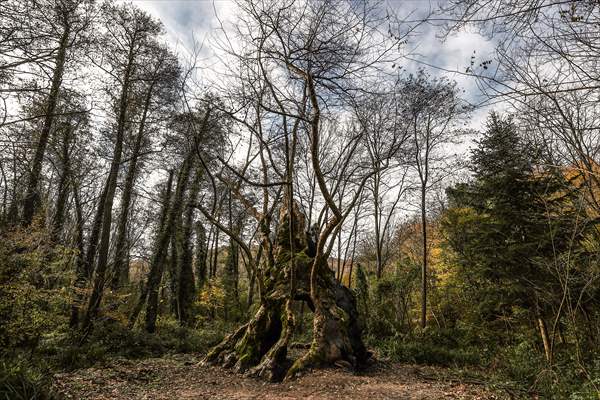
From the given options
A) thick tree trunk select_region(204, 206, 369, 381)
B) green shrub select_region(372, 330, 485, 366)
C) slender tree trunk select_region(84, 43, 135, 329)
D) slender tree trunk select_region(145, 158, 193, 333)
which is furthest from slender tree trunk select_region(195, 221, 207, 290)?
green shrub select_region(372, 330, 485, 366)

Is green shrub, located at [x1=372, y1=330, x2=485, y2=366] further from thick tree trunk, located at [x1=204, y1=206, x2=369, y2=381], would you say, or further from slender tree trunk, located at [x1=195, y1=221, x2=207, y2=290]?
slender tree trunk, located at [x1=195, y1=221, x2=207, y2=290]

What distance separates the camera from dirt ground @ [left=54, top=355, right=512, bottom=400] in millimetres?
5355

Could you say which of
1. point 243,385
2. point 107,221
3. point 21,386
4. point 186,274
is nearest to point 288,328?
point 243,385

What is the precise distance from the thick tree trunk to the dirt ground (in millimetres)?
295

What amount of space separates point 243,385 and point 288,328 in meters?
1.40

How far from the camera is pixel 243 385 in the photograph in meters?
6.10

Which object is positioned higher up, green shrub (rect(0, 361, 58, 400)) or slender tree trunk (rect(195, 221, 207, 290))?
slender tree trunk (rect(195, 221, 207, 290))

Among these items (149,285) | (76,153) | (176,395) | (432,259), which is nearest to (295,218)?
(176,395)

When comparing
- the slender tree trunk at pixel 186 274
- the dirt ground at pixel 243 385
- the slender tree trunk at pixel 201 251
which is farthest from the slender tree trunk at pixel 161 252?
the slender tree trunk at pixel 201 251

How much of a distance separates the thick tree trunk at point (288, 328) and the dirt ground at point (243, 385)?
295 mm

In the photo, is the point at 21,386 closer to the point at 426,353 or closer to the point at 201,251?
the point at 426,353

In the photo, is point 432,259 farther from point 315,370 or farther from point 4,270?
point 4,270

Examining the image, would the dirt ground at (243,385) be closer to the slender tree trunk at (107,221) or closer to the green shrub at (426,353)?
the green shrub at (426,353)

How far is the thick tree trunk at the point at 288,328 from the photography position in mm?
6639
